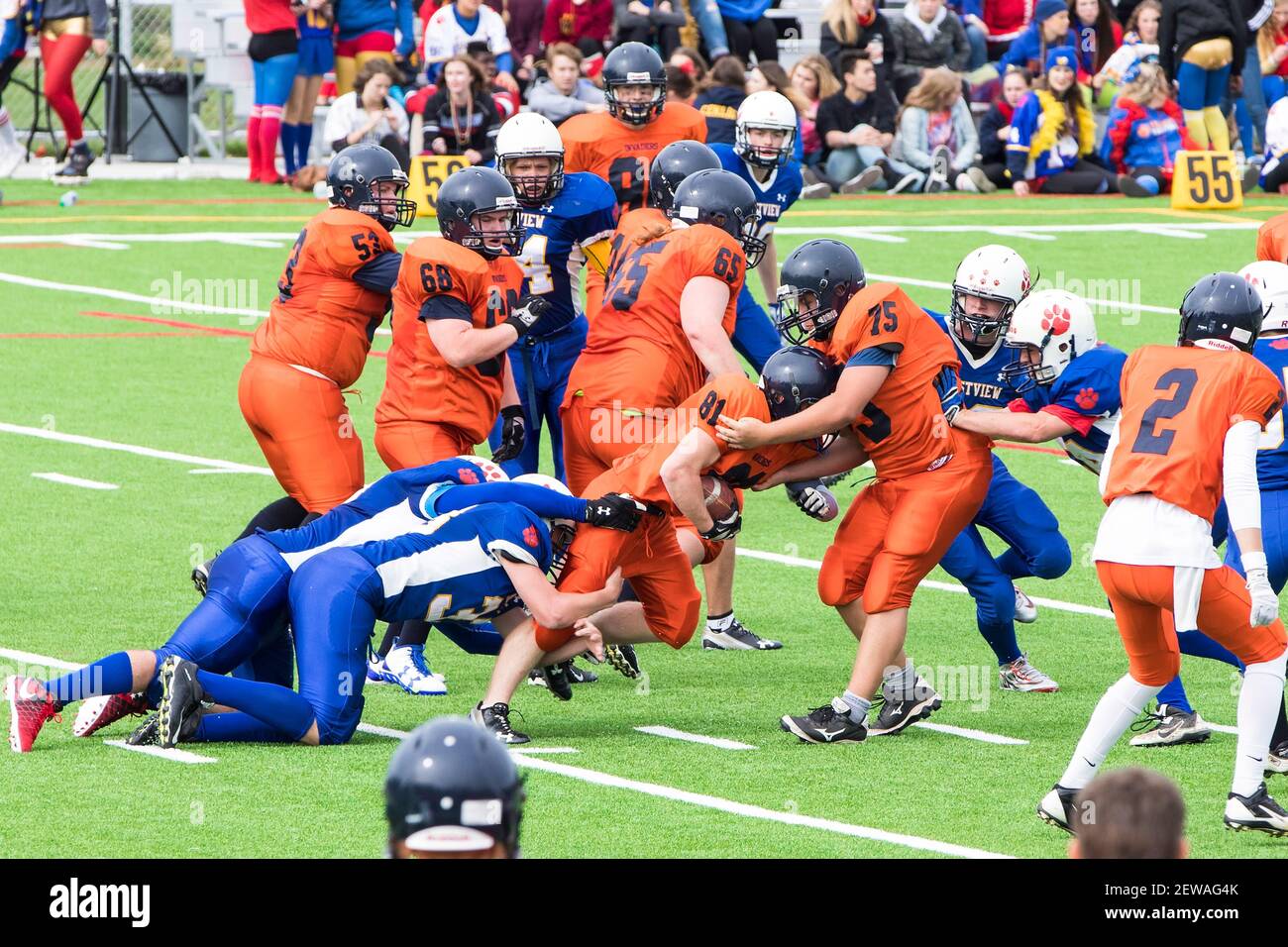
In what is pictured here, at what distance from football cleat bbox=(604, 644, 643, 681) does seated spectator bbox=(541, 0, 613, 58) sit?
45.0ft

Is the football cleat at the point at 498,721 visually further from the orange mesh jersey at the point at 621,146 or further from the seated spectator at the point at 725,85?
the seated spectator at the point at 725,85

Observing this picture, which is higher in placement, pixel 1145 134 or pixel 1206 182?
pixel 1145 134

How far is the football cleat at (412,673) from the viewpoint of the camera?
24.9ft

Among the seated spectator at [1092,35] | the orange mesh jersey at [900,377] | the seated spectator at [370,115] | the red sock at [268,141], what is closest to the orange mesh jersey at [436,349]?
the orange mesh jersey at [900,377]

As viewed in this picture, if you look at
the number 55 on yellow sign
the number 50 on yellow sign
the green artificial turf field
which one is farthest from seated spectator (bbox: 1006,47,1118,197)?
the number 55 on yellow sign

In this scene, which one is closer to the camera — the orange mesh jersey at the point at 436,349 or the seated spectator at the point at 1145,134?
the orange mesh jersey at the point at 436,349

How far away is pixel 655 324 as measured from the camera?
8.02 meters

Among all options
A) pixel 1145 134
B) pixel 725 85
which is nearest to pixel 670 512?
pixel 725 85

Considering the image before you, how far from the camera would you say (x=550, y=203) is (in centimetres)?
902

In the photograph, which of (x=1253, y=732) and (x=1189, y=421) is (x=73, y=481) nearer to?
(x=1189, y=421)

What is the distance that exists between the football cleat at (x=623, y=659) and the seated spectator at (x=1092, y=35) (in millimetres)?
15911

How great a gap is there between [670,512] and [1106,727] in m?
1.72

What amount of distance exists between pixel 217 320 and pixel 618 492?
8.77m
